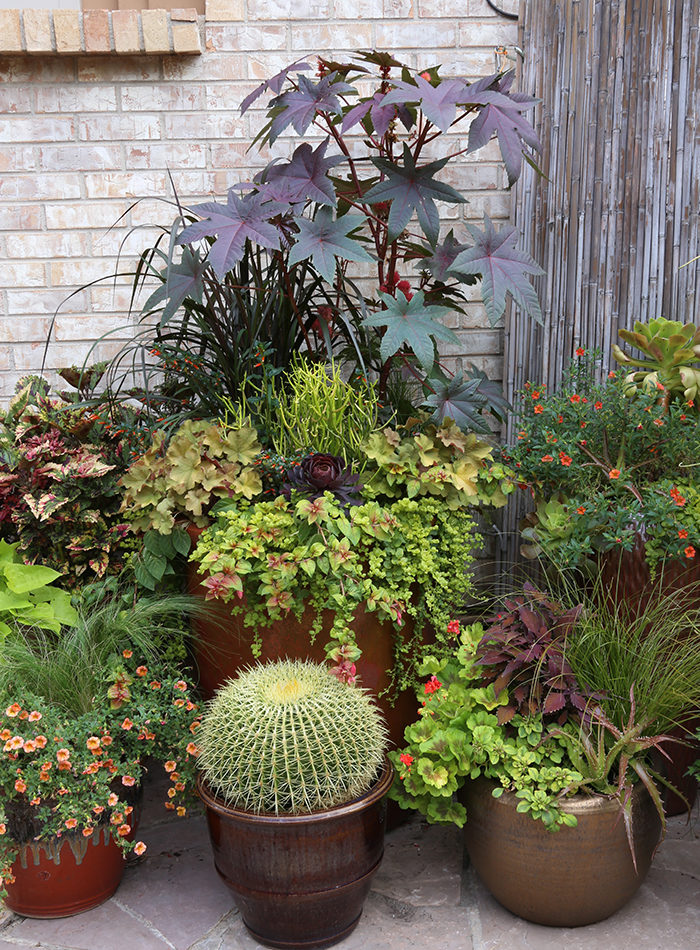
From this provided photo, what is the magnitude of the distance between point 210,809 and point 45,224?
6.52ft

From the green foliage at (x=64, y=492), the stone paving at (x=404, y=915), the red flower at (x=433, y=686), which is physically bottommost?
the stone paving at (x=404, y=915)

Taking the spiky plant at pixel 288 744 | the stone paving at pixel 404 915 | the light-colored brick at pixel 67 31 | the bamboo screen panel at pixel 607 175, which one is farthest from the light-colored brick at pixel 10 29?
the stone paving at pixel 404 915

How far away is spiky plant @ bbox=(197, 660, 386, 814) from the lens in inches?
59.9

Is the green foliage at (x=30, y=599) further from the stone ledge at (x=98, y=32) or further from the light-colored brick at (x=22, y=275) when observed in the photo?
the stone ledge at (x=98, y=32)

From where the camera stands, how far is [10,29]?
256 cm

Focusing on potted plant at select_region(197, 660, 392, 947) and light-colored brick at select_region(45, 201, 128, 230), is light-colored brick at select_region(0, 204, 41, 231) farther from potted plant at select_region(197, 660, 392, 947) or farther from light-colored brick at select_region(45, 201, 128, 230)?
potted plant at select_region(197, 660, 392, 947)

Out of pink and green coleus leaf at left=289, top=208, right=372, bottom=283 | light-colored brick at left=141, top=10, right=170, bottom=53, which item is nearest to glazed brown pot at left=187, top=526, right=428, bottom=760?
pink and green coleus leaf at left=289, top=208, right=372, bottom=283

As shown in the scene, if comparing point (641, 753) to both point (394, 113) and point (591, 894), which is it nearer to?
point (591, 894)

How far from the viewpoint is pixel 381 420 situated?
2.37 meters

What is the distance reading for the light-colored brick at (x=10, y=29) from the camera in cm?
255

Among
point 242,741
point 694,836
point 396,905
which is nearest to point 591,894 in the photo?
point 396,905

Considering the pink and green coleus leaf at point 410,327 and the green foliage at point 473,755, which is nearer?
the green foliage at point 473,755

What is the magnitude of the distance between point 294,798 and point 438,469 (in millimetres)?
824

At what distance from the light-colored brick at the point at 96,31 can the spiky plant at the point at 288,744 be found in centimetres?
209
